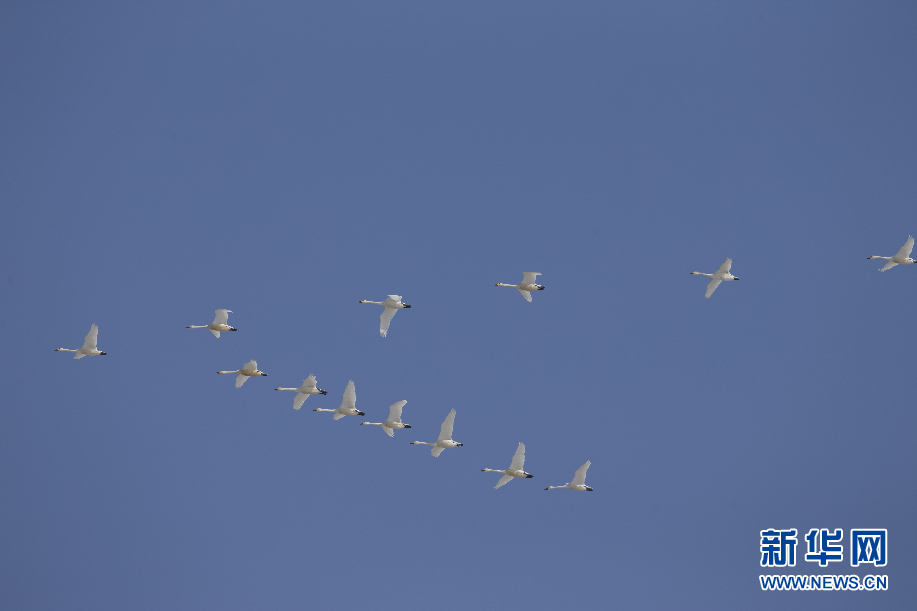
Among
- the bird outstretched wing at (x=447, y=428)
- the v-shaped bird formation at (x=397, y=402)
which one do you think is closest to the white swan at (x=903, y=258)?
the v-shaped bird formation at (x=397, y=402)

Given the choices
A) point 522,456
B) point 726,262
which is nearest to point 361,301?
point 522,456

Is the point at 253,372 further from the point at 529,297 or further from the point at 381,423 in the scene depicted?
the point at 529,297

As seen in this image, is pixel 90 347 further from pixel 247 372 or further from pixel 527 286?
pixel 527 286

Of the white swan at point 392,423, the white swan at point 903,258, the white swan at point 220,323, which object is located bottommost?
the white swan at point 392,423

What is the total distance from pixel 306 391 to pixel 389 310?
727 cm

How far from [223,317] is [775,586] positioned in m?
41.1

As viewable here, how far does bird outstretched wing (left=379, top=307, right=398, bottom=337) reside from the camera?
73.1 m

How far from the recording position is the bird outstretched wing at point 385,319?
73125mm

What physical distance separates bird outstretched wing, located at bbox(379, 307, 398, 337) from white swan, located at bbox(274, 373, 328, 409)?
17.0 ft

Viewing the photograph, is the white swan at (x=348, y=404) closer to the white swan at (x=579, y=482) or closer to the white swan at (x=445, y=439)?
the white swan at (x=445, y=439)

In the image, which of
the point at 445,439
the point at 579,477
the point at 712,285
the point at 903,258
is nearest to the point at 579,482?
the point at 579,477

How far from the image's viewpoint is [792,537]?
8294 centimetres

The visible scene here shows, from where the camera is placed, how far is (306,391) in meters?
75.2

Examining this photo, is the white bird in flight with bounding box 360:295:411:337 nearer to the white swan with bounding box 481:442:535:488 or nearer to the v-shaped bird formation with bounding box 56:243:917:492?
the v-shaped bird formation with bounding box 56:243:917:492
